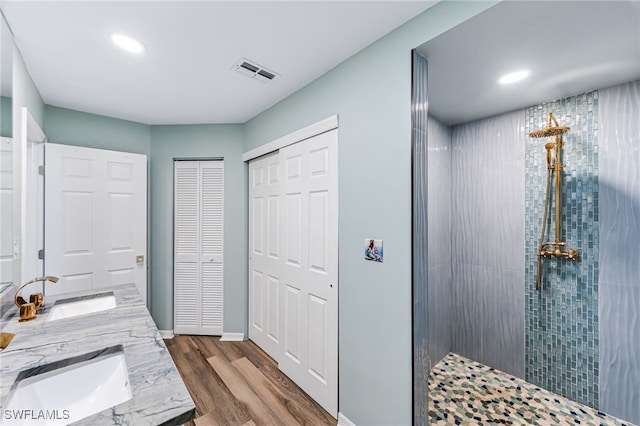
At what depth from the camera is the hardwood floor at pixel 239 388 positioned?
1933 mm

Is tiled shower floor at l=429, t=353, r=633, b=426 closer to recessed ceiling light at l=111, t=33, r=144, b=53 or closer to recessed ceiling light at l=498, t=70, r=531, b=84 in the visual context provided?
recessed ceiling light at l=498, t=70, r=531, b=84

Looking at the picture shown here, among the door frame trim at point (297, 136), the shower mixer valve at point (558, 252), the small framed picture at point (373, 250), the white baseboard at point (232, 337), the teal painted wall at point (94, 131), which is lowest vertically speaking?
the white baseboard at point (232, 337)

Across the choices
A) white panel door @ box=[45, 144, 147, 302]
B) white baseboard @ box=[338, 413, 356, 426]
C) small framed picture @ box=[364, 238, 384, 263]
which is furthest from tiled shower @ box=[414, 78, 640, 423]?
white panel door @ box=[45, 144, 147, 302]

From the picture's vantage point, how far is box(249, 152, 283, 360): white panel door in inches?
103

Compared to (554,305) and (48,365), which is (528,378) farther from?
(48,365)

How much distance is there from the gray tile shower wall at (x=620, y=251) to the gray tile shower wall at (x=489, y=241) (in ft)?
1.56

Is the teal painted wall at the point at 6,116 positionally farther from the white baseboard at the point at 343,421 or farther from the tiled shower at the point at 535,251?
the white baseboard at the point at 343,421

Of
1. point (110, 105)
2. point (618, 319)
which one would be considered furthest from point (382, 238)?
point (110, 105)

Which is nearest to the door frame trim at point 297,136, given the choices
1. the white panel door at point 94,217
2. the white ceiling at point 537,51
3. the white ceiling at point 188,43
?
the white ceiling at point 188,43

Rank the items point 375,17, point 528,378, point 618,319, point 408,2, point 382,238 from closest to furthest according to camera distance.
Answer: point 408,2 < point 375,17 < point 382,238 < point 618,319 < point 528,378

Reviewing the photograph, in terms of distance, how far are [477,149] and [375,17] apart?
1643 millimetres

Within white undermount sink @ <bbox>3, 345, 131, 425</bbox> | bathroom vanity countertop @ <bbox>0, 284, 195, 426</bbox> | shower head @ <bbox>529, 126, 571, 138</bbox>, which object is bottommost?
white undermount sink @ <bbox>3, 345, 131, 425</bbox>

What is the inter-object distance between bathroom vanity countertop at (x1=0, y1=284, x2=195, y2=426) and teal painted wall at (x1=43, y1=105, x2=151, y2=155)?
5.75 ft

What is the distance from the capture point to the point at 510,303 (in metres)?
2.32
